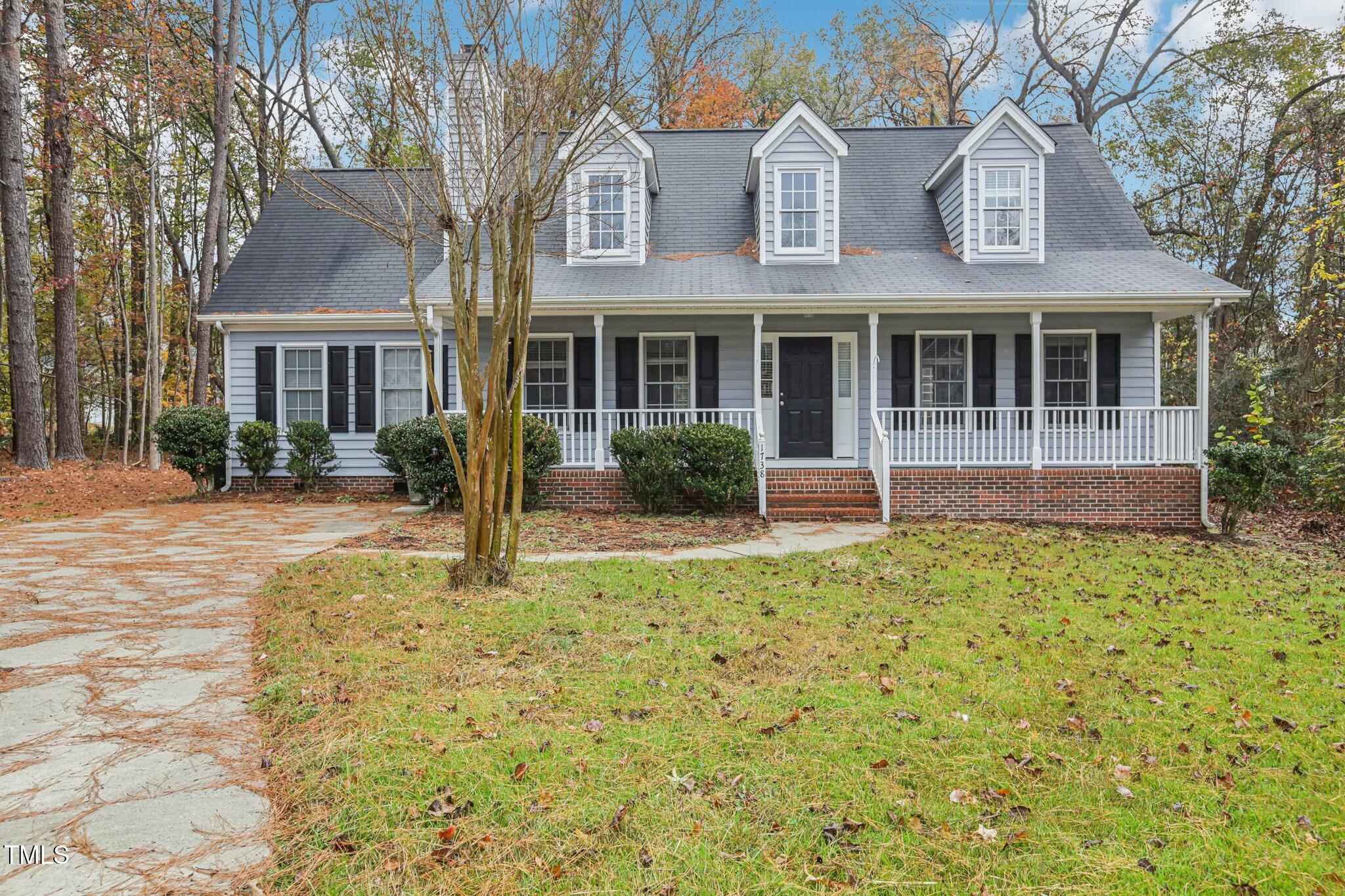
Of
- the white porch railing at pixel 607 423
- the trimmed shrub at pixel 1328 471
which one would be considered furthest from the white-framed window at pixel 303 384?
the trimmed shrub at pixel 1328 471

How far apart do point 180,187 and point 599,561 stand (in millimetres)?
21517

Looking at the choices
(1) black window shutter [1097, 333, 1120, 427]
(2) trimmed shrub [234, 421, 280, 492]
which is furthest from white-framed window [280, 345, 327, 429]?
(1) black window shutter [1097, 333, 1120, 427]

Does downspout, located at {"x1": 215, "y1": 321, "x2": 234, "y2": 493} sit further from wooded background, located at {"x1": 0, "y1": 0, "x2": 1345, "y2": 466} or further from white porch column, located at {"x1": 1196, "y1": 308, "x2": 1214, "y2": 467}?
white porch column, located at {"x1": 1196, "y1": 308, "x2": 1214, "y2": 467}

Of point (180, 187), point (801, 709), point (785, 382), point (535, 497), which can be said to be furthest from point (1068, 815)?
point (180, 187)

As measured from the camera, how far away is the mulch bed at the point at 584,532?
800 centimetres

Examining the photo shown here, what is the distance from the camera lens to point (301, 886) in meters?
2.13

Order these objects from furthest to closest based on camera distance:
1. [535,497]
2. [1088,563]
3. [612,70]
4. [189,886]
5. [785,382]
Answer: [785,382]
[535,497]
[1088,563]
[612,70]
[189,886]

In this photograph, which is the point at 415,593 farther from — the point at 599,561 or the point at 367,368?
the point at 367,368

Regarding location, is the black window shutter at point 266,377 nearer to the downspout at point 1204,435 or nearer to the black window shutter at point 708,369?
the black window shutter at point 708,369

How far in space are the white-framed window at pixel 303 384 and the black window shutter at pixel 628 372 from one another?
506cm

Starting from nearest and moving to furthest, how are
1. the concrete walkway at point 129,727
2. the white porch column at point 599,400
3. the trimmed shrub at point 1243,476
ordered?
the concrete walkway at point 129,727 < the trimmed shrub at point 1243,476 < the white porch column at point 599,400

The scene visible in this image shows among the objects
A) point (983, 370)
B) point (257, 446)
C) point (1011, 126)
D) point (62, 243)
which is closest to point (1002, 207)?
point (1011, 126)

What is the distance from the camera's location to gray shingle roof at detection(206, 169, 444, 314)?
13.2 m

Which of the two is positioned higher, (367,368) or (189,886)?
(367,368)
